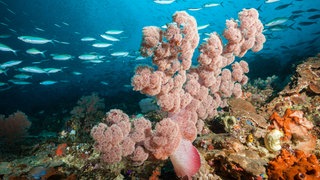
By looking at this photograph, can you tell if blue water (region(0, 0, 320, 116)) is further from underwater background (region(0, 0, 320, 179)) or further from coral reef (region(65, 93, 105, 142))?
coral reef (region(65, 93, 105, 142))

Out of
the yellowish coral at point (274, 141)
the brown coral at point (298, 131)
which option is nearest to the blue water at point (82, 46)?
the brown coral at point (298, 131)

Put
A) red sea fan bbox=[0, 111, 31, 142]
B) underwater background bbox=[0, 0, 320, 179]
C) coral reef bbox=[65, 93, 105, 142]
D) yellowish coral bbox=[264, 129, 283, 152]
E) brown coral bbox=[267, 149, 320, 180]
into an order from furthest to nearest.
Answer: underwater background bbox=[0, 0, 320, 179]
red sea fan bbox=[0, 111, 31, 142]
coral reef bbox=[65, 93, 105, 142]
yellowish coral bbox=[264, 129, 283, 152]
brown coral bbox=[267, 149, 320, 180]

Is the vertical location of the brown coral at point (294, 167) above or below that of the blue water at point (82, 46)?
above

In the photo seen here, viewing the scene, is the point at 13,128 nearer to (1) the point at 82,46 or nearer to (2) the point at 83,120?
(2) the point at 83,120

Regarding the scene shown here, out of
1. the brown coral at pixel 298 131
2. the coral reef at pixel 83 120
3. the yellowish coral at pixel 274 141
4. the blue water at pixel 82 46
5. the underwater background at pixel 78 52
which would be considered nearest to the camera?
the yellowish coral at pixel 274 141

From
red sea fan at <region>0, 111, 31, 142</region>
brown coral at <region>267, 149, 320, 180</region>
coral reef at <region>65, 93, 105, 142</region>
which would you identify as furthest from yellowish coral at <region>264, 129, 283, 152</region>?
red sea fan at <region>0, 111, 31, 142</region>

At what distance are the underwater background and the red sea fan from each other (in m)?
3.84

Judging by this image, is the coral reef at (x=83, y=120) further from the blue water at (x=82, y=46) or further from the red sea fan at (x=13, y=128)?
the blue water at (x=82, y=46)

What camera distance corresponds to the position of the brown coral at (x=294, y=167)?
3.03 meters

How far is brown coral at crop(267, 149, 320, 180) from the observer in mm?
3025

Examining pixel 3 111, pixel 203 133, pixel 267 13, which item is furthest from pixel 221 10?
pixel 203 133

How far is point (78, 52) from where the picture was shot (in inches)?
1587

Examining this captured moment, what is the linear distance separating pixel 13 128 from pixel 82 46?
34.7 m

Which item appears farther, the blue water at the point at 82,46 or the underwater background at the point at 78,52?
the blue water at the point at 82,46
